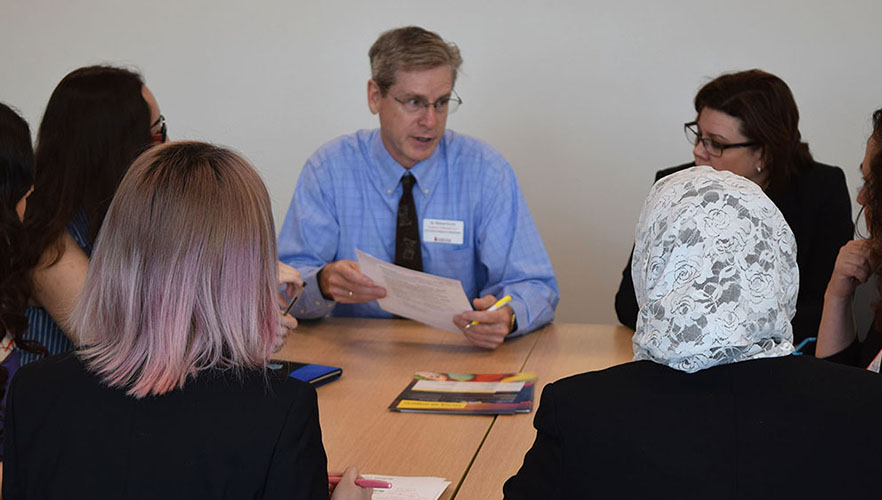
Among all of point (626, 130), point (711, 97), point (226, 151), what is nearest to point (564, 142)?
point (626, 130)

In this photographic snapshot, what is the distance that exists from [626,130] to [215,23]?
2319mm

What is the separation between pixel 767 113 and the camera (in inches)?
125

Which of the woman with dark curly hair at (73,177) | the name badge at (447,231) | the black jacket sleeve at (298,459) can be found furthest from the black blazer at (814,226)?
the black jacket sleeve at (298,459)

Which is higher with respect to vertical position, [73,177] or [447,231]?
[73,177]

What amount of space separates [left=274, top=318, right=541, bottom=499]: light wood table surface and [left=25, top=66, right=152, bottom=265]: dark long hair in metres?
0.72

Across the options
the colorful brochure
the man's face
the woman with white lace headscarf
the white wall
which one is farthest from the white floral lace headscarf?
the white wall

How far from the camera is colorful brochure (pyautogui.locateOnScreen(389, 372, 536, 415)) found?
89.5 inches

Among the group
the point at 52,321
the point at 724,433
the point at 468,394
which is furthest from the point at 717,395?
the point at 52,321

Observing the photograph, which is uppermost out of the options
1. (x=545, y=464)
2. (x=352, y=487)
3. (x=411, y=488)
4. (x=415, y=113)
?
(x=415, y=113)

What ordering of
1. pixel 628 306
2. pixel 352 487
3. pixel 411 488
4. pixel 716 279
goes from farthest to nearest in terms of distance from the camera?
pixel 628 306 < pixel 411 488 < pixel 352 487 < pixel 716 279

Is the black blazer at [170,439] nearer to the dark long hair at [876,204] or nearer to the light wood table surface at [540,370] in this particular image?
the light wood table surface at [540,370]

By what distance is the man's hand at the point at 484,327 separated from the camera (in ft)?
9.00

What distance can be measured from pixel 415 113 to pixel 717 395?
2109 mm

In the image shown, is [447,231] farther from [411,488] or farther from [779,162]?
[411,488]
